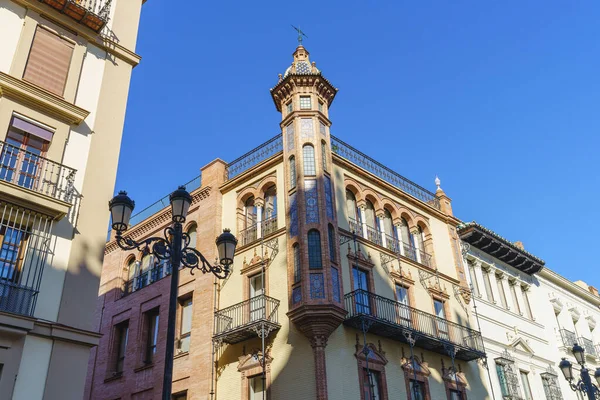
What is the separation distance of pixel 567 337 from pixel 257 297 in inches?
696

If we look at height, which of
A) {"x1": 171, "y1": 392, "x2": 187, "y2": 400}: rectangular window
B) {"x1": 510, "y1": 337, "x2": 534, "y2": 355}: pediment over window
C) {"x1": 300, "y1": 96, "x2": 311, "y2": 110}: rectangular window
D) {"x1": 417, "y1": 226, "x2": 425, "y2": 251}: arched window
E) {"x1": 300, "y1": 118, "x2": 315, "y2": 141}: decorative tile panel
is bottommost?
{"x1": 171, "y1": 392, "x2": 187, "y2": 400}: rectangular window

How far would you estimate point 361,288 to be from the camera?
19.6m

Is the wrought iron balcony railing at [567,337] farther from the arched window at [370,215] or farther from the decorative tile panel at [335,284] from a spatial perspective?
the decorative tile panel at [335,284]

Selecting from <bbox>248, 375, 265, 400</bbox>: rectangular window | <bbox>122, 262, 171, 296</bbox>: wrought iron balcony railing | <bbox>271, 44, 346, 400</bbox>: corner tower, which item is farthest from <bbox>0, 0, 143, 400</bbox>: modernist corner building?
<bbox>122, 262, 171, 296</bbox>: wrought iron balcony railing

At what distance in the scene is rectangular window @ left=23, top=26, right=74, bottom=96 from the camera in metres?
12.7

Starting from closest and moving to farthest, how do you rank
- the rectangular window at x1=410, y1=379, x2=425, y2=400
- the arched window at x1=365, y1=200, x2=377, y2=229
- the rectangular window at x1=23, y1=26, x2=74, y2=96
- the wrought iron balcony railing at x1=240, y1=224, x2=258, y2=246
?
the rectangular window at x1=23, y1=26, x2=74, y2=96 → the rectangular window at x1=410, y1=379, x2=425, y2=400 → the wrought iron balcony railing at x1=240, y1=224, x2=258, y2=246 → the arched window at x1=365, y1=200, x2=377, y2=229

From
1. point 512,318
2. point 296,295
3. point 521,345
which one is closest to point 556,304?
point 512,318

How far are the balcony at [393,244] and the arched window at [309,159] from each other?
242 centimetres

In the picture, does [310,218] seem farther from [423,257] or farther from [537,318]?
[537,318]

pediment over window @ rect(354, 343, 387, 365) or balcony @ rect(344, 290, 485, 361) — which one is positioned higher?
balcony @ rect(344, 290, 485, 361)

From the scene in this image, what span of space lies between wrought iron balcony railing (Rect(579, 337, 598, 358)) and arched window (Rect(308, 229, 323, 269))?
18.3 metres

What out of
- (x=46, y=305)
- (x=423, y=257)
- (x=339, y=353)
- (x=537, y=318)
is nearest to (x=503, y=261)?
(x=537, y=318)

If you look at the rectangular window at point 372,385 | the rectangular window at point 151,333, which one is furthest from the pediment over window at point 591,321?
the rectangular window at point 151,333

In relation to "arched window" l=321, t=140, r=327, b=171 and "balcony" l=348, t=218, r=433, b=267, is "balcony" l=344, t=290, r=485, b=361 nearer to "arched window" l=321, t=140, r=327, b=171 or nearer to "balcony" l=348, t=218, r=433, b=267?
"balcony" l=348, t=218, r=433, b=267
